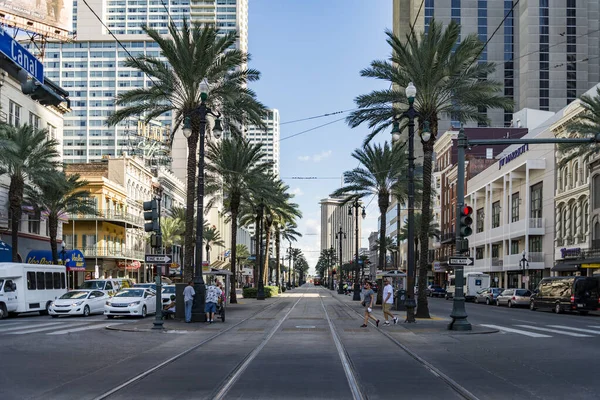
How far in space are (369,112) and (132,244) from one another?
52.0 metres

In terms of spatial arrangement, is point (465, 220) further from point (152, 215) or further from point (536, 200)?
point (536, 200)

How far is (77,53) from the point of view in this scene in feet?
470

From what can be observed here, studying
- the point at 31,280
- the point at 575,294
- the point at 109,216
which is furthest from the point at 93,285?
the point at 575,294

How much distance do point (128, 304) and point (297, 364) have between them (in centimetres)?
1949

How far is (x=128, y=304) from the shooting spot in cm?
3269

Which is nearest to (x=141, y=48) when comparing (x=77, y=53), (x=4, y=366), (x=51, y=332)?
(x=77, y=53)

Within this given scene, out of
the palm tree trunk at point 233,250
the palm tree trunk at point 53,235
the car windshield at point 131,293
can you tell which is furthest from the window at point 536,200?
the car windshield at point 131,293

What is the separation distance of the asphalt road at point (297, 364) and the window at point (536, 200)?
160 feet

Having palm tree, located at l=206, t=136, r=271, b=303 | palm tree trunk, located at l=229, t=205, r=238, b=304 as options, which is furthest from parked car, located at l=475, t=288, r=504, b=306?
palm tree, located at l=206, t=136, r=271, b=303

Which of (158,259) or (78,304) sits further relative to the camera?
(78,304)

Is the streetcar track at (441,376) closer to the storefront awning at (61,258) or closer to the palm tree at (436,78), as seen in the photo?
the palm tree at (436,78)

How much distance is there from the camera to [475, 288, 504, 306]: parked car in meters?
60.9

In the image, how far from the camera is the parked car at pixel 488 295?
200ft

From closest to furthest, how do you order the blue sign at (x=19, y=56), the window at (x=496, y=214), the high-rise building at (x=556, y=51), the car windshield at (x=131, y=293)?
1. the blue sign at (x=19, y=56)
2. the car windshield at (x=131, y=293)
3. the window at (x=496, y=214)
4. the high-rise building at (x=556, y=51)
